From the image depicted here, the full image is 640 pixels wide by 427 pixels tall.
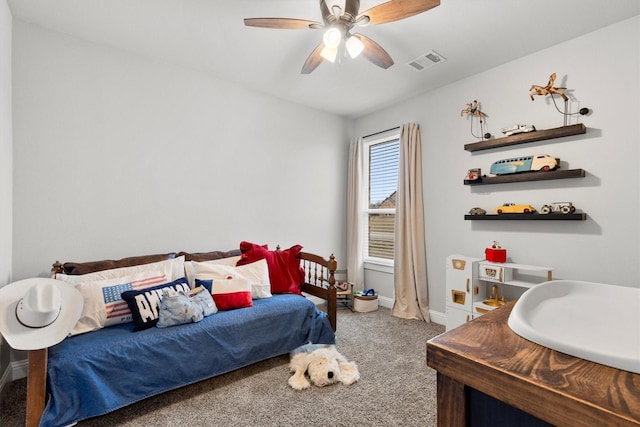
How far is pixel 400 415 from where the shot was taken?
5.79 feet

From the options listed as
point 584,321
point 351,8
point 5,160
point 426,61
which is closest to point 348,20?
point 351,8

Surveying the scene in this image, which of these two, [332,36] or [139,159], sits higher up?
[332,36]

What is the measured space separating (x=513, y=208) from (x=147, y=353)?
2.87 metres

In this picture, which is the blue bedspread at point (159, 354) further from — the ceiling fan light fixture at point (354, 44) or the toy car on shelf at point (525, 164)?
the toy car on shelf at point (525, 164)

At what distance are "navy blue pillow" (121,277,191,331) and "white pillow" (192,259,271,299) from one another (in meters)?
0.42

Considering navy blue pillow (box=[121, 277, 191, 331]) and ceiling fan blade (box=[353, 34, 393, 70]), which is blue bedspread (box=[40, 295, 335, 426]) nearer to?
navy blue pillow (box=[121, 277, 191, 331])

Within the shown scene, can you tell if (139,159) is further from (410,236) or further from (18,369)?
(410,236)

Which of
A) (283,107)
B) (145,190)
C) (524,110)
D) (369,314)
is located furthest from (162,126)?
(524,110)

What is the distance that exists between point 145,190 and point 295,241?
167 cm

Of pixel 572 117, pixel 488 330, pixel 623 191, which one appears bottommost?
pixel 488 330

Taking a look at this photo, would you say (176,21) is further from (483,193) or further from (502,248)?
(502,248)

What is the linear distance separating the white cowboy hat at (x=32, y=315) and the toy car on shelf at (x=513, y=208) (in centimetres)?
309

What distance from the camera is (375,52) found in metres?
2.18

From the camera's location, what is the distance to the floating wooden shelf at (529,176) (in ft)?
7.58
